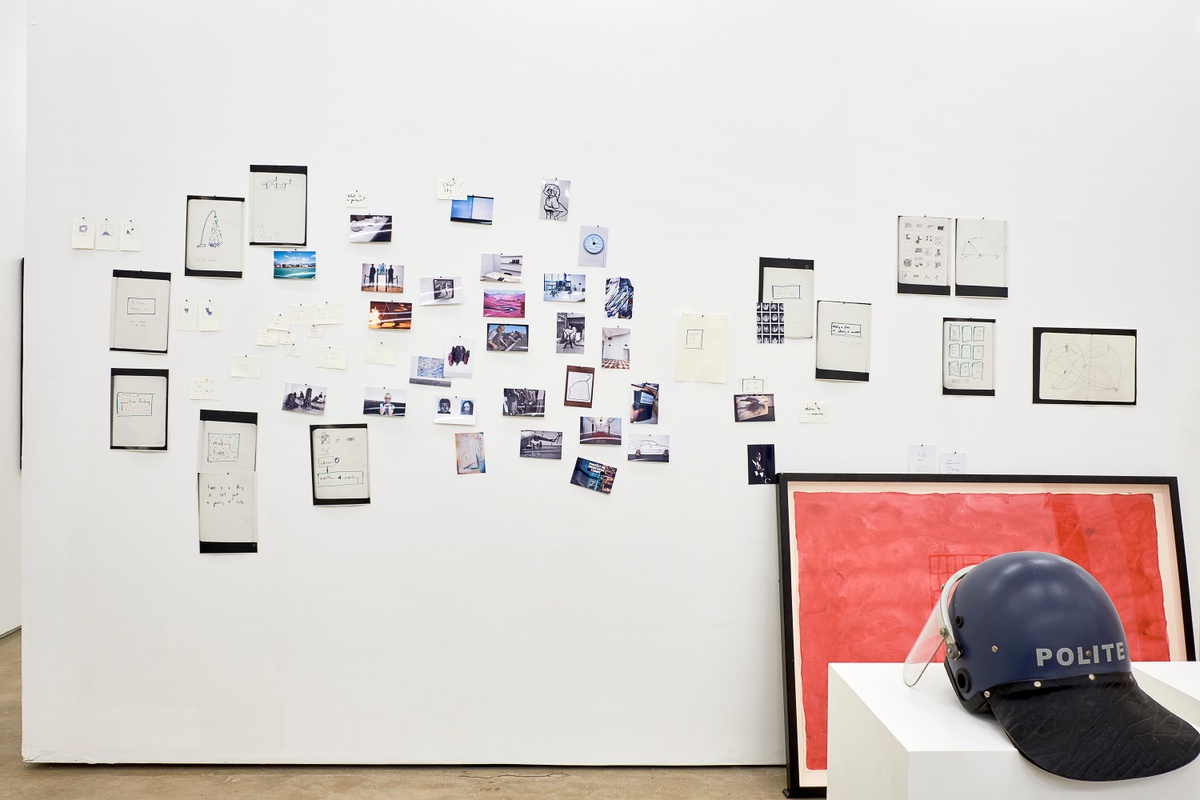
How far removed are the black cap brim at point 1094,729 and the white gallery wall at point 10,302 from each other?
472 centimetres

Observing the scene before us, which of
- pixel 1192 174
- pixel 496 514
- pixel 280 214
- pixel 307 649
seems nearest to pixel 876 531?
pixel 496 514

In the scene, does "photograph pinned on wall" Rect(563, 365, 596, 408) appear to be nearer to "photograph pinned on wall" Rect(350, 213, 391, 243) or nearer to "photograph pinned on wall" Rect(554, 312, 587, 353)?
"photograph pinned on wall" Rect(554, 312, 587, 353)

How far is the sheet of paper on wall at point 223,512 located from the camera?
2547 mm

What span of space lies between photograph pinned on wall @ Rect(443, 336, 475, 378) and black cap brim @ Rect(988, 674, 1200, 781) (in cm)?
187

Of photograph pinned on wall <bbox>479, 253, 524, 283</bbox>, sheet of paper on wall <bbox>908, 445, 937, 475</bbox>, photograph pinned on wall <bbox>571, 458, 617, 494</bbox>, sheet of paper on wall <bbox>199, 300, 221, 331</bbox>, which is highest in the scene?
photograph pinned on wall <bbox>479, 253, 524, 283</bbox>

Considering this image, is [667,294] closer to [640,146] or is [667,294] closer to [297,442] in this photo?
[640,146]

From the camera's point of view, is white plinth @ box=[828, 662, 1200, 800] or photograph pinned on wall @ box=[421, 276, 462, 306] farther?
photograph pinned on wall @ box=[421, 276, 462, 306]

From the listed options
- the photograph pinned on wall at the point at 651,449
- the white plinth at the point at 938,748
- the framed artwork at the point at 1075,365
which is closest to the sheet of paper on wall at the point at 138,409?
the photograph pinned on wall at the point at 651,449

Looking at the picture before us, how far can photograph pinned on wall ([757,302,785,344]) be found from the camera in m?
2.64

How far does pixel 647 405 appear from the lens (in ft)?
8.58

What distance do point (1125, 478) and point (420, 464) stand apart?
2.64 m

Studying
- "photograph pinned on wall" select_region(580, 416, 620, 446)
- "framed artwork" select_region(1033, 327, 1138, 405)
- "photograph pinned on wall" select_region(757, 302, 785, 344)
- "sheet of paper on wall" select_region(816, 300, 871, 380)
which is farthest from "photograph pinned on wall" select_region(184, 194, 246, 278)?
"framed artwork" select_region(1033, 327, 1138, 405)

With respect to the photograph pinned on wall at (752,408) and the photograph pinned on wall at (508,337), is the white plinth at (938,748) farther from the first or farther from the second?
the photograph pinned on wall at (508,337)

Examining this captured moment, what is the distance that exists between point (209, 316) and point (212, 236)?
0.29 m
